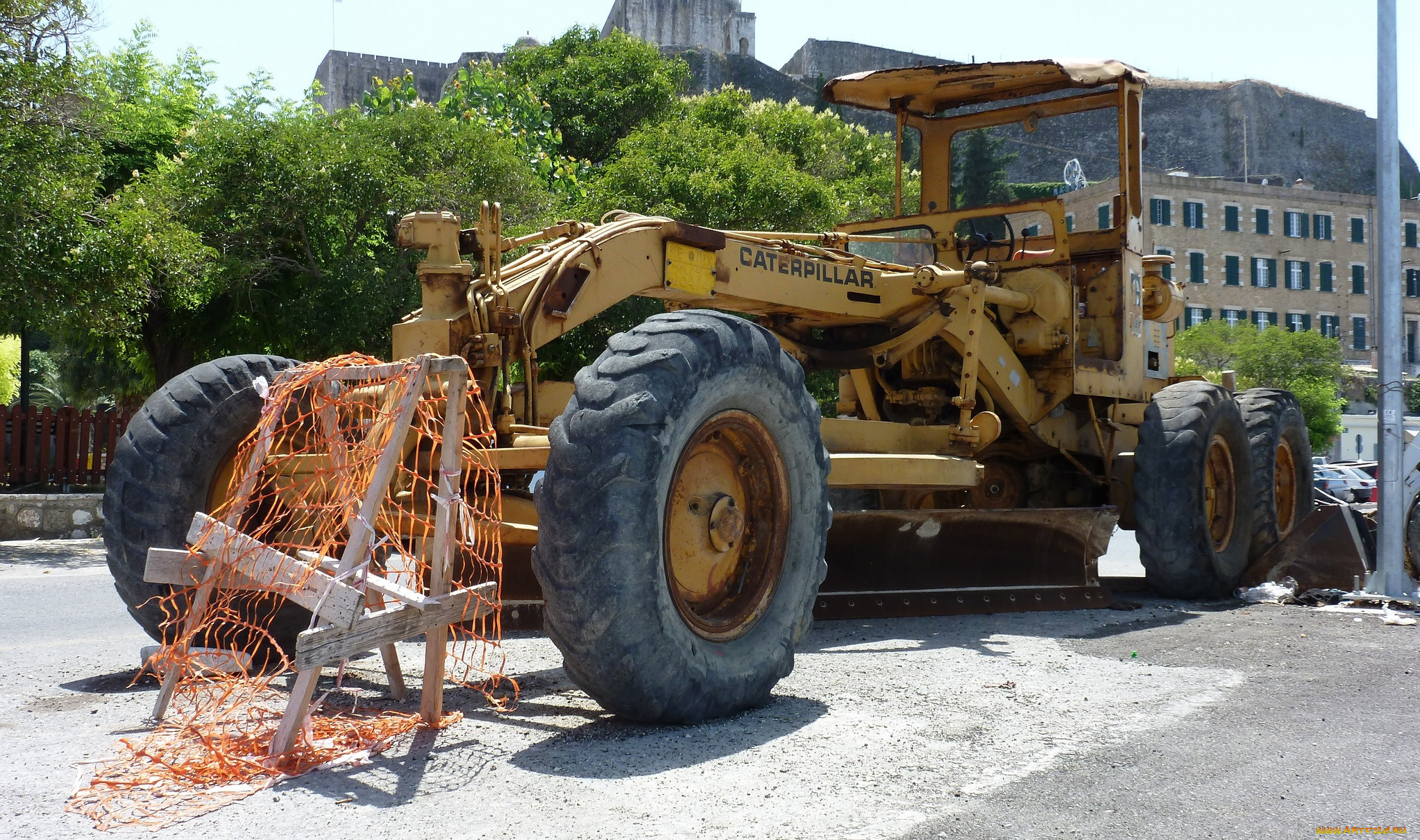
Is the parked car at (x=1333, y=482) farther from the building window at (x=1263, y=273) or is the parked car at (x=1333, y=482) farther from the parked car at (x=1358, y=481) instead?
the building window at (x=1263, y=273)

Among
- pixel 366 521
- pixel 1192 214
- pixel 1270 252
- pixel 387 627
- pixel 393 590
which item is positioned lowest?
pixel 387 627

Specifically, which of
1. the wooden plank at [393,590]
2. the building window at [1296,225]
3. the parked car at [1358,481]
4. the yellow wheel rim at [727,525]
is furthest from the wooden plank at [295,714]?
the building window at [1296,225]

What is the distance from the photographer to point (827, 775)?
384 cm

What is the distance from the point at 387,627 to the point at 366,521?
350 millimetres

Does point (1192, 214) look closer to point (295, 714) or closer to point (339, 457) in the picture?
point (339, 457)

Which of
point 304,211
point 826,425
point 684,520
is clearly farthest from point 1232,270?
point 684,520

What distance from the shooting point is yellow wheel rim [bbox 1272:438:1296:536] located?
426 inches

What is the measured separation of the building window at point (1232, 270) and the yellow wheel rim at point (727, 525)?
61.8m

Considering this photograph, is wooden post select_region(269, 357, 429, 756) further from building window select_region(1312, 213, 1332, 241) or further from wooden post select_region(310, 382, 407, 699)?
building window select_region(1312, 213, 1332, 241)

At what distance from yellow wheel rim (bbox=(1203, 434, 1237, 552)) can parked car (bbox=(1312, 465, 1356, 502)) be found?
21.8 meters

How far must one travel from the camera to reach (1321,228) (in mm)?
63781

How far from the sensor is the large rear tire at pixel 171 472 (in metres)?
5.40

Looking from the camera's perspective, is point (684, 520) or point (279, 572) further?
point (684, 520)

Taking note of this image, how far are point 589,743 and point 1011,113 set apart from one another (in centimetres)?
707
